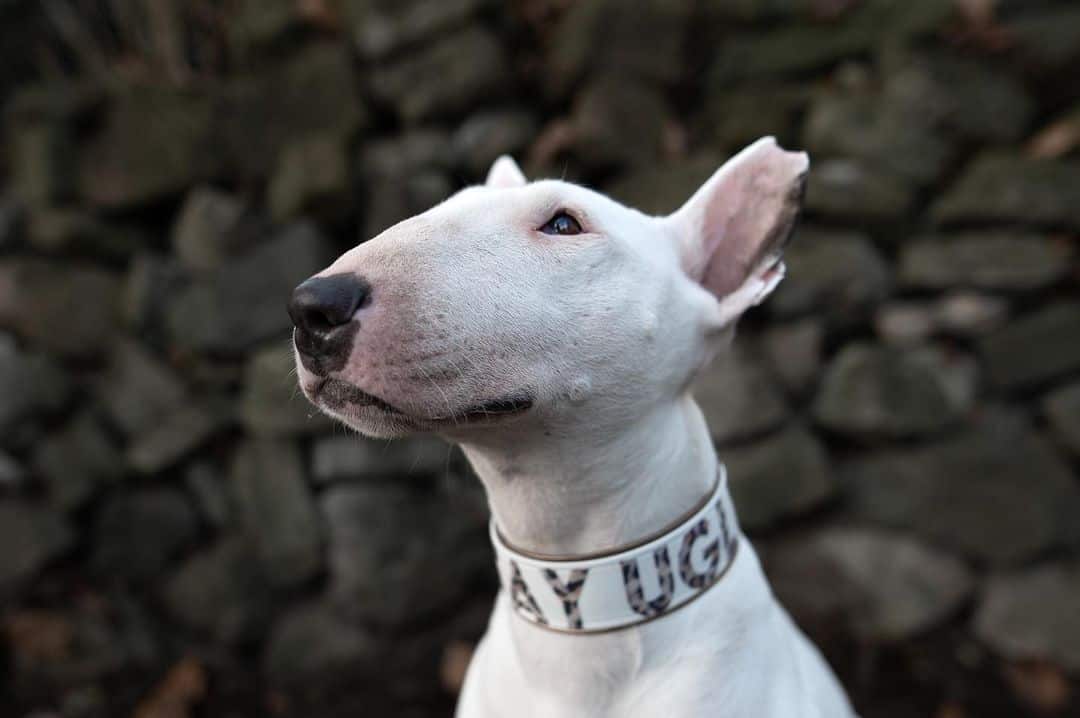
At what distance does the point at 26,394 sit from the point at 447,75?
1.90 m

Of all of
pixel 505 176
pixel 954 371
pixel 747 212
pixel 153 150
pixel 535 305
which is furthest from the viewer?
pixel 153 150

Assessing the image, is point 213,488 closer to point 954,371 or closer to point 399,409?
point 399,409

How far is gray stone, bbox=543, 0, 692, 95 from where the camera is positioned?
256 centimetres

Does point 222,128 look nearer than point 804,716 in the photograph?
No

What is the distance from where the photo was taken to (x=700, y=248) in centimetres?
121

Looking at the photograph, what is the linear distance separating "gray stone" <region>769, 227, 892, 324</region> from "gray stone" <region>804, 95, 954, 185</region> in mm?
241

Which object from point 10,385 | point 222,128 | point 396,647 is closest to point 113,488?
point 10,385

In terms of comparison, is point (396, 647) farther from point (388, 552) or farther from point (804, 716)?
point (804, 716)

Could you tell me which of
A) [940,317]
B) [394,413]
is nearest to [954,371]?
[940,317]

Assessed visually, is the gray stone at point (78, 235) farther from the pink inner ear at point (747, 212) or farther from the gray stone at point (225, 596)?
the pink inner ear at point (747, 212)

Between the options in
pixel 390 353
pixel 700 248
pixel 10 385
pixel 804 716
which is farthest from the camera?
pixel 10 385

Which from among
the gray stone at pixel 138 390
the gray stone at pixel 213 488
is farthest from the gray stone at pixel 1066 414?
the gray stone at pixel 138 390

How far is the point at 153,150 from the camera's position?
2.86m

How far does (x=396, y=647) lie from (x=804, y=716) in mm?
1871
